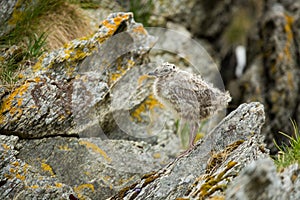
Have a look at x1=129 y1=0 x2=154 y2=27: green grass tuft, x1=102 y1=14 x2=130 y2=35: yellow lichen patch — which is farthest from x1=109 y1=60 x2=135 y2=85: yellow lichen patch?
x1=129 y1=0 x2=154 y2=27: green grass tuft

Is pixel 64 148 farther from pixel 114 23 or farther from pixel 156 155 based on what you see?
pixel 114 23

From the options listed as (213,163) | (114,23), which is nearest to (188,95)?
(213,163)

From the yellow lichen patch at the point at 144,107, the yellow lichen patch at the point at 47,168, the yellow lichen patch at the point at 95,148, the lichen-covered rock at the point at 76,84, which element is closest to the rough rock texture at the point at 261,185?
the yellow lichen patch at the point at 47,168

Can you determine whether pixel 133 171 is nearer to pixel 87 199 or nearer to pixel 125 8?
pixel 87 199

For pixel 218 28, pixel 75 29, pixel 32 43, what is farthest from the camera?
pixel 218 28

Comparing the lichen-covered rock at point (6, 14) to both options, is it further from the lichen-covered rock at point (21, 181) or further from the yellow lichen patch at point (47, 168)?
the yellow lichen patch at point (47, 168)

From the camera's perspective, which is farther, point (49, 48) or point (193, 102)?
point (49, 48)

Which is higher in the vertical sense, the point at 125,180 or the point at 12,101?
the point at 12,101

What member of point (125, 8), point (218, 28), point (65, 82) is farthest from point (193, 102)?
point (218, 28)
